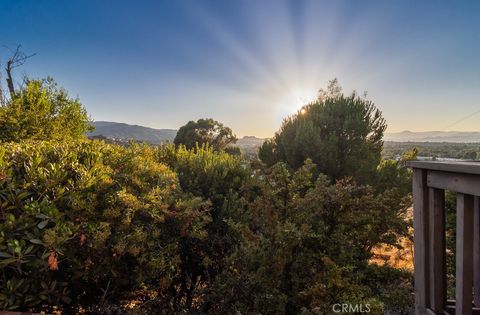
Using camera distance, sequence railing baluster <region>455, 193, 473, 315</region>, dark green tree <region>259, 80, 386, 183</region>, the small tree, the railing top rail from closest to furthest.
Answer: the railing top rail, railing baluster <region>455, 193, 473, 315</region>, the small tree, dark green tree <region>259, 80, 386, 183</region>

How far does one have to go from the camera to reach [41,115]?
6988 mm

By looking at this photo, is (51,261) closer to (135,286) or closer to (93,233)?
(93,233)

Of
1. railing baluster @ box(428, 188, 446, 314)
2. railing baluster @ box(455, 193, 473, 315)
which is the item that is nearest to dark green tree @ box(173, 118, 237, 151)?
railing baluster @ box(428, 188, 446, 314)

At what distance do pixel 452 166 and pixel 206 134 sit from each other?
26.4 meters

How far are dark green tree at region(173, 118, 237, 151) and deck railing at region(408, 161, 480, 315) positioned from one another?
2509cm

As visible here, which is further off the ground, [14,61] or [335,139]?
[14,61]

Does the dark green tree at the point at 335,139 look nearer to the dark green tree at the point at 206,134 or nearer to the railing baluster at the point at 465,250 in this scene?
the railing baluster at the point at 465,250

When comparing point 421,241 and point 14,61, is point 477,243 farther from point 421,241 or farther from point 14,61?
point 14,61

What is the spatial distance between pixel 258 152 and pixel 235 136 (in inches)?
734

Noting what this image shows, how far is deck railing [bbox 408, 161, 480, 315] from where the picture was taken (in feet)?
5.58

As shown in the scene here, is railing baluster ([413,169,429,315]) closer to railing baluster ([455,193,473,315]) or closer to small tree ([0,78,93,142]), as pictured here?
railing baluster ([455,193,473,315])

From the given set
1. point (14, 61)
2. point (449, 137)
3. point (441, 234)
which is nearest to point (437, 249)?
point (441, 234)

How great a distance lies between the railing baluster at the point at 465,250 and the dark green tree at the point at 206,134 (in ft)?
83.8

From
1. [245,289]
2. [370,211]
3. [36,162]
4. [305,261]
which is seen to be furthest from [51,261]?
[370,211]
